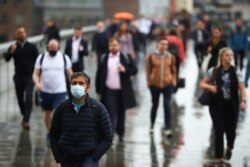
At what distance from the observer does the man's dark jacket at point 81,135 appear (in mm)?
8383

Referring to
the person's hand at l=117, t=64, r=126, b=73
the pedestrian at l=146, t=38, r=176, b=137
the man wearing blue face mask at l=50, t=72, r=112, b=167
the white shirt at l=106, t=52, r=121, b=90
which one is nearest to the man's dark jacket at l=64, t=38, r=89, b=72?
the pedestrian at l=146, t=38, r=176, b=137

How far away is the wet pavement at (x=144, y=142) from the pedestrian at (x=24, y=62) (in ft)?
1.32

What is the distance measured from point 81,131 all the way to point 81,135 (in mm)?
35

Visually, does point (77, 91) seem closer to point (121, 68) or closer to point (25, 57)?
point (121, 68)

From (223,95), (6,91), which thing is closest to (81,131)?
(223,95)

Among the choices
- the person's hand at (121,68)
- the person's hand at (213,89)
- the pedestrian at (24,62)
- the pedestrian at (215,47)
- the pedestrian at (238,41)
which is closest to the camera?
the person's hand at (213,89)

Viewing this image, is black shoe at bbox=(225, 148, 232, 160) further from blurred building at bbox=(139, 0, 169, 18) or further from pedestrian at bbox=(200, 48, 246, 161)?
blurred building at bbox=(139, 0, 169, 18)

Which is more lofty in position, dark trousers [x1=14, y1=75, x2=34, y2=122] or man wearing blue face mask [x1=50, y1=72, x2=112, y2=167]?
man wearing blue face mask [x1=50, y1=72, x2=112, y2=167]

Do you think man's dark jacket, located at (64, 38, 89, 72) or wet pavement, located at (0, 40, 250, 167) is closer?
wet pavement, located at (0, 40, 250, 167)

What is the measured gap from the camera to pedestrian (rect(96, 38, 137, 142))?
1374cm

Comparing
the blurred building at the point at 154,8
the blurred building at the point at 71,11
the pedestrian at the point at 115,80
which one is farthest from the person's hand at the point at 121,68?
the blurred building at the point at 154,8

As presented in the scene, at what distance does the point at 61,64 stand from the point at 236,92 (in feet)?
8.74

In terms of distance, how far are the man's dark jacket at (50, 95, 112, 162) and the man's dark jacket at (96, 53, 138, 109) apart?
5.27 meters

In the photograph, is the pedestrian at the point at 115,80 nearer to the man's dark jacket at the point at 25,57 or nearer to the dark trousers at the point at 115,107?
the dark trousers at the point at 115,107
